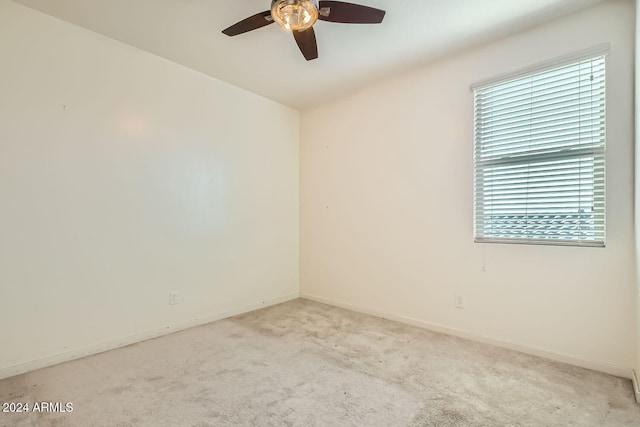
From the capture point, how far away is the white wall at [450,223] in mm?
2096

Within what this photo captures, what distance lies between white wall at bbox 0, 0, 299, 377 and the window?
8.06 feet

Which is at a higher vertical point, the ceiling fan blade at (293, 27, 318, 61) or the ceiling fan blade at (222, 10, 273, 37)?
the ceiling fan blade at (222, 10, 273, 37)

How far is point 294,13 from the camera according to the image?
181 centimetres

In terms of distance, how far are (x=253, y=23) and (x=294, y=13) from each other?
327 mm

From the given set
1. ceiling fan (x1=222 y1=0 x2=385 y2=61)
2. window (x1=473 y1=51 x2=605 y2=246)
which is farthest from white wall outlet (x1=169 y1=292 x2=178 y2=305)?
window (x1=473 y1=51 x2=605 y2=246)

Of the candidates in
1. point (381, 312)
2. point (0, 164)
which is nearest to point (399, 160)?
point (381, 312)

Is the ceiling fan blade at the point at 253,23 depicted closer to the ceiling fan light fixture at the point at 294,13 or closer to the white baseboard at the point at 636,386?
the ceiling fan light fixture at the point at 294,13

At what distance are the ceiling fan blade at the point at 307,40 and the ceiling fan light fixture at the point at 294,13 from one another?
0.27ft

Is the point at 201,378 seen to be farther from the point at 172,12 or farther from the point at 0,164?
the point at 172,12

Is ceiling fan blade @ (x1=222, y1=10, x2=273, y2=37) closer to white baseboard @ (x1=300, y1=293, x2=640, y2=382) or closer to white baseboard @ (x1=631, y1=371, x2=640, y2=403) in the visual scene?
white baseboard @ (x1=300, y1=293, x2=640, y2=382)

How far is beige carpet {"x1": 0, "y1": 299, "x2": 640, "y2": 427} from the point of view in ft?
5.41

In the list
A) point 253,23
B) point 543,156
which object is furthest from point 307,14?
point 543,156

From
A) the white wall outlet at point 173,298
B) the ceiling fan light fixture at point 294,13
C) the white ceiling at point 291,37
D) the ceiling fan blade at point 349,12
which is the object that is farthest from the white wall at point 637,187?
the white wall outlet at point 173,298

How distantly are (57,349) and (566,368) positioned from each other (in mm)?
3715
